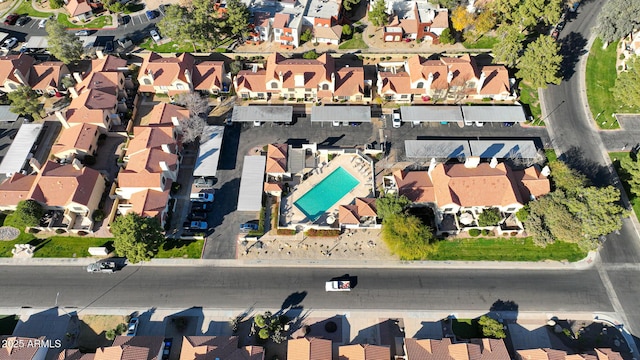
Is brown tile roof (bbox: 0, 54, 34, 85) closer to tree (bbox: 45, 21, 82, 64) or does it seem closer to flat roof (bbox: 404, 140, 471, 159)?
tree (bbox: 45, 21, 82, 64)

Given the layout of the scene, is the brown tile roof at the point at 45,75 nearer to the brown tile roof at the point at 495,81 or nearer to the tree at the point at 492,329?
the brown tile roof at the point at 495,81

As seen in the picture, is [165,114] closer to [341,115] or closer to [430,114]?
[341,115]

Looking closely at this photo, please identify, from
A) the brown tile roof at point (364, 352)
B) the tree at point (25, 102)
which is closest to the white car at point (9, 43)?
the tree at point (25, 102)

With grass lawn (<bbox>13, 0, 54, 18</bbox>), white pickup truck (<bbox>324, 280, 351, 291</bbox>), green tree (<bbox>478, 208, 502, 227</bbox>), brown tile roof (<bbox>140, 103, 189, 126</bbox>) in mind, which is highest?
grass lawn (<bbox>13, 0, 54, 18</bbox>)

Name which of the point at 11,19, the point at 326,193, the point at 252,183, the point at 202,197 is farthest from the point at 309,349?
the point at 11,19

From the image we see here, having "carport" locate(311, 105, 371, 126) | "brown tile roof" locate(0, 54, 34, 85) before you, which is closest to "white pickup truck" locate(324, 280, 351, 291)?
"carport" locate(311, 105, 371, 126)

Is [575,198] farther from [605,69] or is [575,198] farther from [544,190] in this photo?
[605,69]

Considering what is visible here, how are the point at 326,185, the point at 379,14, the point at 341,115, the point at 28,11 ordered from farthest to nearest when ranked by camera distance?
the point at 28,11
the point at 379,14
the point at 341,115
the point at 326,185
